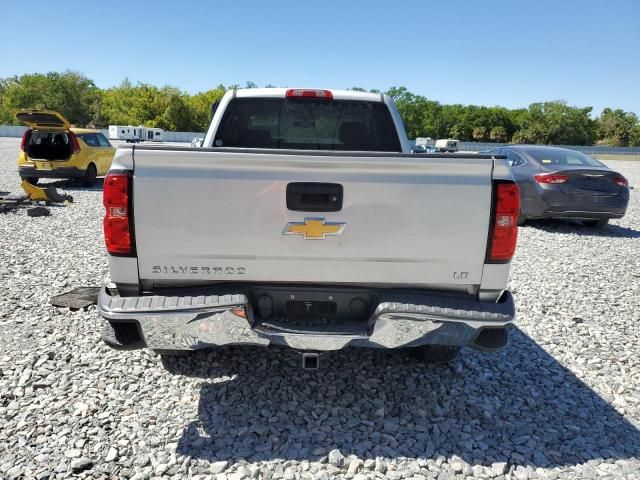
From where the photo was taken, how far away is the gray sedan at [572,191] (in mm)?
9102

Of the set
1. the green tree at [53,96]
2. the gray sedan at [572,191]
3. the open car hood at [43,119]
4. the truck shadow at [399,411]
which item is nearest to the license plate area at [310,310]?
the truck shadow at [399,411]

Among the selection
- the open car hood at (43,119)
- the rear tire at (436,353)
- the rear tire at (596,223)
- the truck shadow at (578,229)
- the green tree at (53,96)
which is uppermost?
the green tree at (53,96)

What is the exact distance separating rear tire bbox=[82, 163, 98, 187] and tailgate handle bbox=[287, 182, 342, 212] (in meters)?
12.8

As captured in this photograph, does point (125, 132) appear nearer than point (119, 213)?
No

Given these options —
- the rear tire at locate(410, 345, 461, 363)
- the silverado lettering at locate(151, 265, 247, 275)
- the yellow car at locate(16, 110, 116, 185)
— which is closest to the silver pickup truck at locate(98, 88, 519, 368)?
the silverado lettering at locate(151, 265, 247, 275)

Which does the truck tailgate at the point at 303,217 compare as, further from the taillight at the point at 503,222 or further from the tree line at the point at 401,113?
the tree line at the point at 401,113

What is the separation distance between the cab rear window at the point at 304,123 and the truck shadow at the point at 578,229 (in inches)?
264

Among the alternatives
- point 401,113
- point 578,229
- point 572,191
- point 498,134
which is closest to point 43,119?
point 572,191

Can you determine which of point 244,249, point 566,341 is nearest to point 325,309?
point 244,249

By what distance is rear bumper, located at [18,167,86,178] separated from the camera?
12656 millimetres

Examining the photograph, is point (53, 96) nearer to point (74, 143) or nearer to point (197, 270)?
point (74, 143)

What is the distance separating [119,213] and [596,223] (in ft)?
34.7

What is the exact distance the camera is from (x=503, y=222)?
9.09ft

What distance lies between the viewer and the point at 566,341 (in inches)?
175
